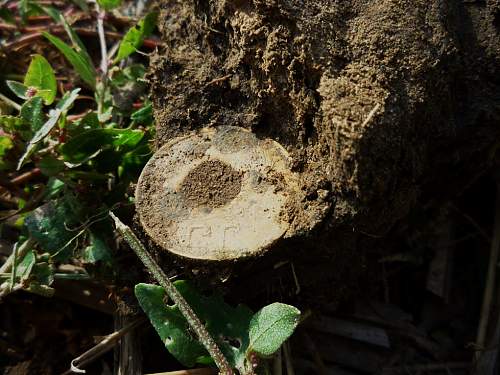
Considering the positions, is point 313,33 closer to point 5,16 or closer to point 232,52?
point 232,52

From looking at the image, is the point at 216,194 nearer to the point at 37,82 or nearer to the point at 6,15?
the point at 37,82

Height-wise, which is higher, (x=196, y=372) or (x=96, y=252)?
(x=96, y=252)

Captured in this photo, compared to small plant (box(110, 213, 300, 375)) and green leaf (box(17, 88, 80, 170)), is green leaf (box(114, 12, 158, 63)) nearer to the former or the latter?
green leaf (box(17, 88, 80, 170))

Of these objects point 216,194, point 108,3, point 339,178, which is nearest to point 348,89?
point 339,178

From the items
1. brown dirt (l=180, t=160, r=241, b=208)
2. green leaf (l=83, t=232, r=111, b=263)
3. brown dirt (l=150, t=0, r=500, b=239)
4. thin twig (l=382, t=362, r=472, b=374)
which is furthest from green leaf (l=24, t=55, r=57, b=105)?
thin twig (l=382, t=362, r=472, b=374)

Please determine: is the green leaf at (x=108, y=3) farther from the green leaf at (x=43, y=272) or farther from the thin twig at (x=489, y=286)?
the thin twig at (x=489, y=286)

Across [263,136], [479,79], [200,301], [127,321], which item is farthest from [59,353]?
[479,79]

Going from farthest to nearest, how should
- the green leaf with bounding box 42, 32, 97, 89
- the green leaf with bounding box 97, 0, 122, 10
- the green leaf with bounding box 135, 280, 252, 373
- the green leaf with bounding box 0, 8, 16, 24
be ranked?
the green leaf with bounding box 0, 8, 16, 24
the green leaf with bounding box 97, 0, 122, 10
the green leaf with bounding box 42, 32, 97, 89
the green leaf with bounding box 135, 280, 252, 373
